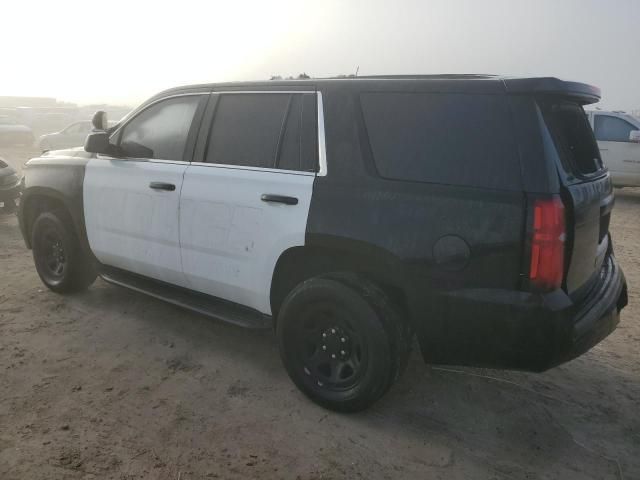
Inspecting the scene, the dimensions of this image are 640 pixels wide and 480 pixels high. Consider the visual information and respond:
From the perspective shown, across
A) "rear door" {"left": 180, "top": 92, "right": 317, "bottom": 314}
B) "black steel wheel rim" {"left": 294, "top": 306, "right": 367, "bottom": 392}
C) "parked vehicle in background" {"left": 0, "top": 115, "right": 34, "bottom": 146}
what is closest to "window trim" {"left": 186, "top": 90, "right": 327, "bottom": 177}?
"rear door" {"left": 180, "top": 92, "right": 317, "bottom": 314}

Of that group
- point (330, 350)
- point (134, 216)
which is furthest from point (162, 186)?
point (330, 350)

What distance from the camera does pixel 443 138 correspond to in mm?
2553

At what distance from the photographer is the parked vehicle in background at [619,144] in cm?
1101

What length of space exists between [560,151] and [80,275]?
3925 millimetres

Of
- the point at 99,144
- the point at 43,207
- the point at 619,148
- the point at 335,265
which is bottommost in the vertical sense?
the point at 43,207

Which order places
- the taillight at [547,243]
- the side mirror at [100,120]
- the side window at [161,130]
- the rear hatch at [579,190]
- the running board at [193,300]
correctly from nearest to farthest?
→ the taillight at [547,243]
the rear hatch at [579,190]
the running board at [193,300]
the side window at [161,130]
the side mirror at [100,120]

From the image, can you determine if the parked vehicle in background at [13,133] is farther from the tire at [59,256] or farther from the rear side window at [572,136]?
the rear side window at [572,136]

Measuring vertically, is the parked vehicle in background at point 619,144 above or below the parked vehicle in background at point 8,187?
above

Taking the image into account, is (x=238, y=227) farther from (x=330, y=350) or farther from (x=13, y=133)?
(x=13, y=133)

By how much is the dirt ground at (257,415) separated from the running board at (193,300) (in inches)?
14.5

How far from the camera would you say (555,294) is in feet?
7.75

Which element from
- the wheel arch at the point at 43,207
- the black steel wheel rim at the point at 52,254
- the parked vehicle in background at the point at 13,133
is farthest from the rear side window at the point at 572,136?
the parked vehicle in background at the point at 13,133

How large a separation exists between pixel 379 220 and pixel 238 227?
97cm

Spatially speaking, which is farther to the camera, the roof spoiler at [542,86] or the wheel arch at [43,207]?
the wheel arch at [43,207]
